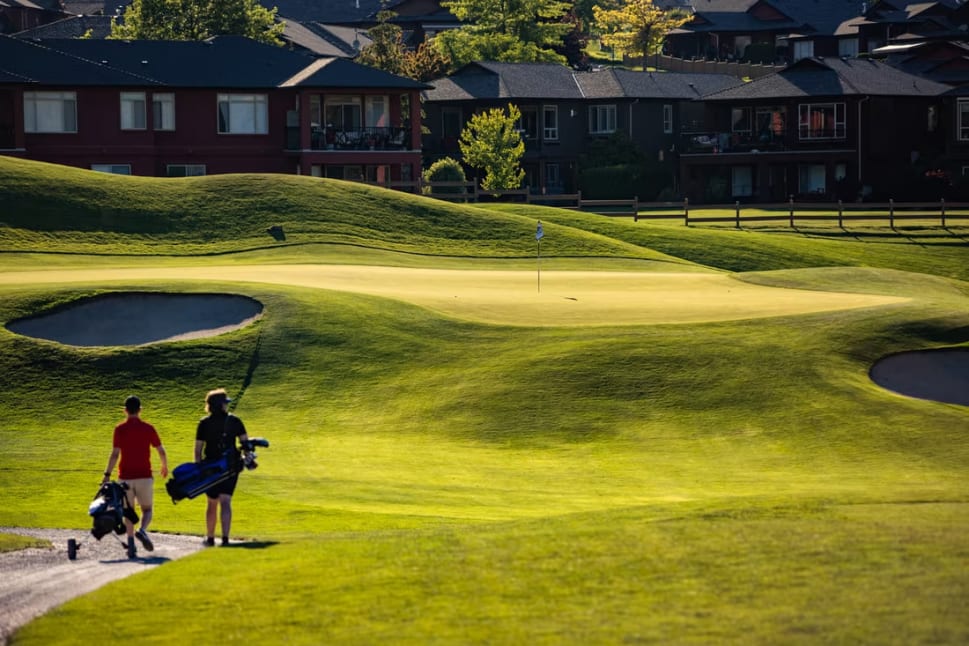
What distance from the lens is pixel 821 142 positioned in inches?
4013

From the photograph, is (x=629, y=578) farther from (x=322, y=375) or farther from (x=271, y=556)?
(x=322, y=375)

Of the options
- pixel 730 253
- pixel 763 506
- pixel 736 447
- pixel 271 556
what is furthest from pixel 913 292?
pixel 271 556

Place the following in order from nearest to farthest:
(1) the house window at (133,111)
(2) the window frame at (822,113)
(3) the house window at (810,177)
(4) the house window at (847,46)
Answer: (1) the house window at (133,111) → (2) the window frame at (822,113) → (3) the house window at (810,177) → (4) the house window at (847,46)

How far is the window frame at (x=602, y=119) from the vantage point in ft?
368

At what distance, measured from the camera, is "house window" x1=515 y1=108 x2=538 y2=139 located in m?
110

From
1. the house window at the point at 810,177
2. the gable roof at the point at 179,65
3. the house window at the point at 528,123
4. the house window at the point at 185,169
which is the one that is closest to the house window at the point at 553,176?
the house window at the point at 528,123

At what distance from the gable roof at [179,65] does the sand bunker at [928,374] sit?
55022 millimetres

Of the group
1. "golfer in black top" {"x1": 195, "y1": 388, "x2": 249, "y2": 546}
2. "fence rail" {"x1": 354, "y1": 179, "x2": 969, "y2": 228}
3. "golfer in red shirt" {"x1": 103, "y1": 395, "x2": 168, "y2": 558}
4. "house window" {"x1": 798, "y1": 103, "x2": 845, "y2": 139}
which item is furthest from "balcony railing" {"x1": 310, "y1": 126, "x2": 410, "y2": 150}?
"golfer in black top" {"x1": 195, "y1": 388, "x2": 249, "y2": 546}

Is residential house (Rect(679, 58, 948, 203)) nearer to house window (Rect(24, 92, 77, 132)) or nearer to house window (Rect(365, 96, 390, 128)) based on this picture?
house window (Rect(365, 96, 390, 128))

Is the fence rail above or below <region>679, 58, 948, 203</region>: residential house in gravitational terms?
below

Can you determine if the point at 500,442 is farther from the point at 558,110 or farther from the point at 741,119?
the point at 558,110

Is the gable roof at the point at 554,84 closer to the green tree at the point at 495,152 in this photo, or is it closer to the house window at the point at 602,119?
the house window at the point at 602,119

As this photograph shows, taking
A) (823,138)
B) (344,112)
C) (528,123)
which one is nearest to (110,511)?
(344,112)

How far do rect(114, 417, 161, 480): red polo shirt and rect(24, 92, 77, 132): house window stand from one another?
63915 millimetres
